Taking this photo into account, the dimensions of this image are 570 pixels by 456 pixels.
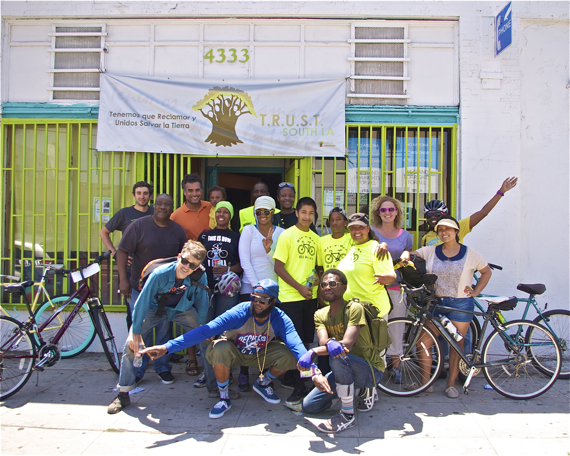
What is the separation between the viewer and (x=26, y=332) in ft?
14.6

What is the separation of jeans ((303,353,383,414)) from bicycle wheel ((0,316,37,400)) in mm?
2852

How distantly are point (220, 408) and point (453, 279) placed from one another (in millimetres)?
2691

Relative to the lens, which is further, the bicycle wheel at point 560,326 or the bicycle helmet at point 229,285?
the bicycle wheel at point 560,326

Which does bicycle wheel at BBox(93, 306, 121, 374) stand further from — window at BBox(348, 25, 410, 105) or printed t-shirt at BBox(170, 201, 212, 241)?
window at BBox(348, 25, 410, 105)

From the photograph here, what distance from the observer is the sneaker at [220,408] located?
13.1 ft

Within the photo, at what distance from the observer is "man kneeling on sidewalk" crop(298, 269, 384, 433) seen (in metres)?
3.74

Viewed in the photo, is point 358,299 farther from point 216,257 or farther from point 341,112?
point 341,112

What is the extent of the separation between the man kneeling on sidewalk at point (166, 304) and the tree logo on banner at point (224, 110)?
2.19 m

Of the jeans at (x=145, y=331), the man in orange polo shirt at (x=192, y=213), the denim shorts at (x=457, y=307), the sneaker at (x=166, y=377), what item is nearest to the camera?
the jeans at (x=145, y=331)

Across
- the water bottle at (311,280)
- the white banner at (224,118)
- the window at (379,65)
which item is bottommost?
the water bottle at (311,280)

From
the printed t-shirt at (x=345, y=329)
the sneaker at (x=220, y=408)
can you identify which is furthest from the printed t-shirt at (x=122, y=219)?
the printed t-shirt at (x=345, y=329)

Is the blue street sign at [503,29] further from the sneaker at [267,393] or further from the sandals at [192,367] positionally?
the sandals at [192,367]

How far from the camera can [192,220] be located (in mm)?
5309

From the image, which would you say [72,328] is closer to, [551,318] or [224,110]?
[224,110]
